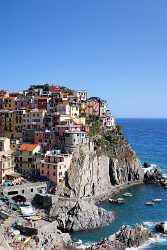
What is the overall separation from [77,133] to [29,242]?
33967mm

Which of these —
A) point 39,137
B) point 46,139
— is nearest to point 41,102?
point 39,137

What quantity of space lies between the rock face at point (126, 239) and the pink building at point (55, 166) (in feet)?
67.5

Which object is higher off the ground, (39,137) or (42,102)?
(42,102)

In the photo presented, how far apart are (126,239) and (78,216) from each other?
10.5 metres

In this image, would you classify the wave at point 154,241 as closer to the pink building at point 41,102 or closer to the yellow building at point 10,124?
the yellow building at point 10,124

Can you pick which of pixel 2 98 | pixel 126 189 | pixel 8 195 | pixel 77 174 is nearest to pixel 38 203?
pixel 8 195

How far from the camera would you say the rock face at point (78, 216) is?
7462cm

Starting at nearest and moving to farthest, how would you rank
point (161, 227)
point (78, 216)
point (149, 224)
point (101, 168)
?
point (161, 227)
point (78, 216)
point (149, 224)
point (101, 168)

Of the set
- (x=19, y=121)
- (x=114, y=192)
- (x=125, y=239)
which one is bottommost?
(x=125, y=239)

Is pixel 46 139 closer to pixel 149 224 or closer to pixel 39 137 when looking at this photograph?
pixel 39 137

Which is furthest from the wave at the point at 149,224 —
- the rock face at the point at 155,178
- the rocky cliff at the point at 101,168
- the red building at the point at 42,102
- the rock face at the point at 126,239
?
the red building at the point at 42,102

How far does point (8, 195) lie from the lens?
263 feet

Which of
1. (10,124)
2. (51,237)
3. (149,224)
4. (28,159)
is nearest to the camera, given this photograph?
(51,237)

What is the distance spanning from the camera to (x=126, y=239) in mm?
68062
